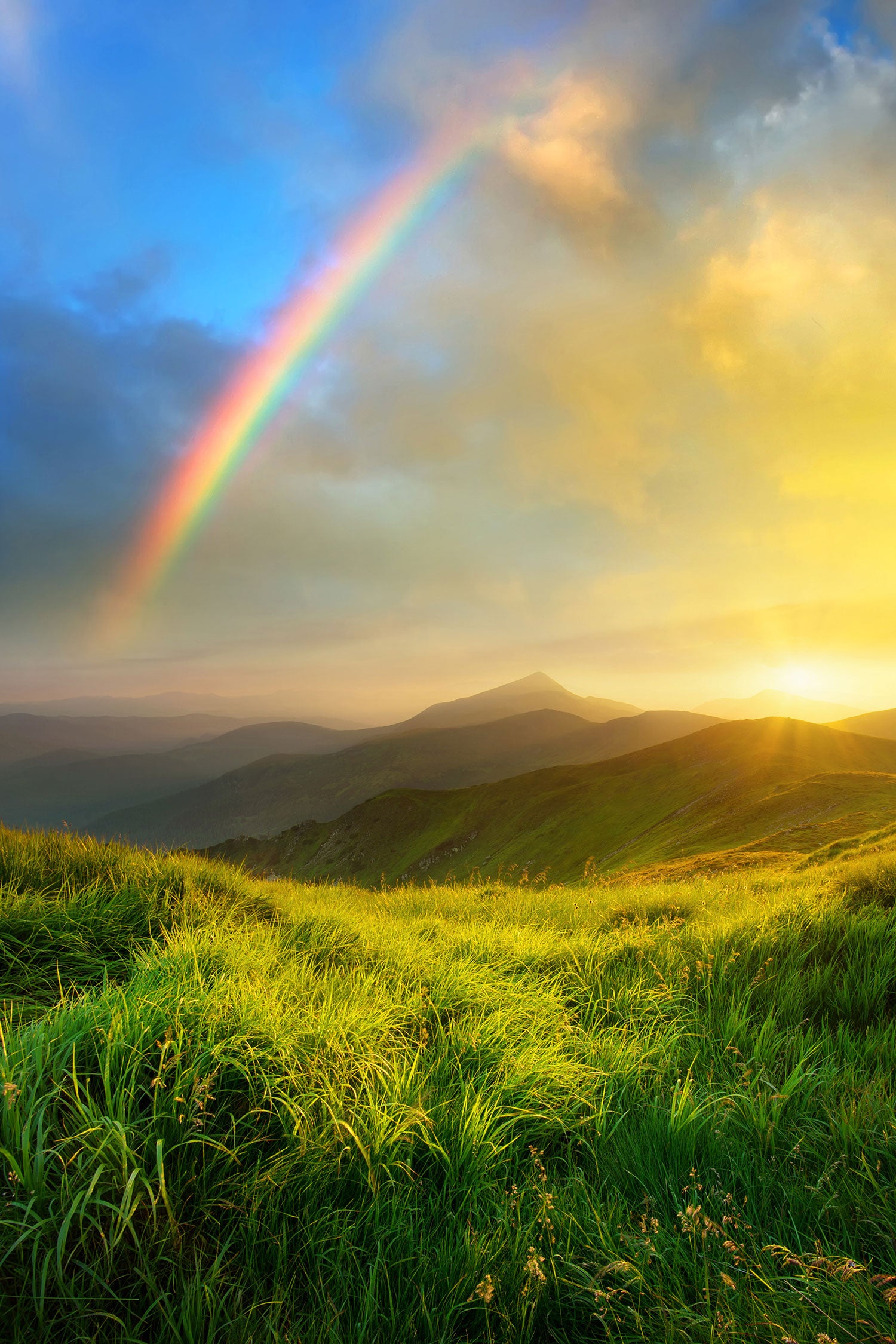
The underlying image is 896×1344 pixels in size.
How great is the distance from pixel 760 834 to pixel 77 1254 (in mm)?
42936

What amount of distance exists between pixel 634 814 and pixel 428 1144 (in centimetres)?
7882

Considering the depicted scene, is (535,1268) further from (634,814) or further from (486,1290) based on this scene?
(634,814)

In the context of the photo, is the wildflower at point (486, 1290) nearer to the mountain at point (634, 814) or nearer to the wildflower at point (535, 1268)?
the wildflower at point (535, 1268)

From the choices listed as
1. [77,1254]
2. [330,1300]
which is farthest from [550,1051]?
[77,1254]

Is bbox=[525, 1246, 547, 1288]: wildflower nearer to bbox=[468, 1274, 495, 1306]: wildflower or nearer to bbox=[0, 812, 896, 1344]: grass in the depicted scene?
bbox=[0, 812, 896, 1344]: grass

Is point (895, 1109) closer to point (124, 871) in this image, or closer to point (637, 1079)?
point (637, 1079)

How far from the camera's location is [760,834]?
127ft

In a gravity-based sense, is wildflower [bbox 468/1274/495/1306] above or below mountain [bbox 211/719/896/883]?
above

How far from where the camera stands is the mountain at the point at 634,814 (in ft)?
132

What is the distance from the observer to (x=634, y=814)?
76.8 meters

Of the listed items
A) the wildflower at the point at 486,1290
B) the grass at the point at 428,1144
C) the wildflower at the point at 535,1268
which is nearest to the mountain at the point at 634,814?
the grass at the point at 428,1144

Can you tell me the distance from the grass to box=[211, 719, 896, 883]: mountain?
68.9ft

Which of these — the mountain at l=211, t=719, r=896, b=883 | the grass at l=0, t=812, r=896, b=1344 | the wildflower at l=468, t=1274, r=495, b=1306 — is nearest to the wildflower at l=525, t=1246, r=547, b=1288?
the grass at l=0, t=812, r=896, b=1344

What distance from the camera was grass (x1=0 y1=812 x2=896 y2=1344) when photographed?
7.56 ft
